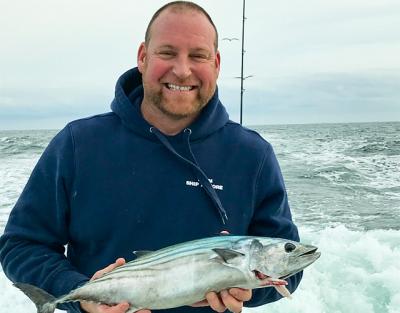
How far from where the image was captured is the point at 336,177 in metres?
17.2

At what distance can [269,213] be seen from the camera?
246 centimetres

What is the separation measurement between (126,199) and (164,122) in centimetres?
45

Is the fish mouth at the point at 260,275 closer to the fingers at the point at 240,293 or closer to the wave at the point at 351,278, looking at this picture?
the fingers at the point at 240,293

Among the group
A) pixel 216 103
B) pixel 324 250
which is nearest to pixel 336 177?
pixel 324 250

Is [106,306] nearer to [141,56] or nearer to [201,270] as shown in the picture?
[201,270]

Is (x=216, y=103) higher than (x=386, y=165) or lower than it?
higher

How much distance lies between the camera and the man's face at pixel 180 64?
2.35 metres

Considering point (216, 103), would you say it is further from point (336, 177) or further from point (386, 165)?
point (386, 165)

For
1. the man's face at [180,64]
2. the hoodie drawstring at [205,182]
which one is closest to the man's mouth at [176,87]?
the man's face at [180,64]

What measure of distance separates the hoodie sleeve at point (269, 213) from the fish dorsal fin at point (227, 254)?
0.44m

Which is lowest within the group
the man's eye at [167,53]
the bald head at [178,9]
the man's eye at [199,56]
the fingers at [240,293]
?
the fingers at [240,293]

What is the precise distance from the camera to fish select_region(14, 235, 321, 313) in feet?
6.73

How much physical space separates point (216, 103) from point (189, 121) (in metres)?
0.18

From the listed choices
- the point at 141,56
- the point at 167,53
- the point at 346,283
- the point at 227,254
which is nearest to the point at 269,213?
the point at 227,254
